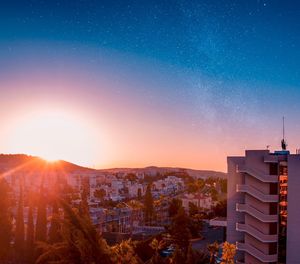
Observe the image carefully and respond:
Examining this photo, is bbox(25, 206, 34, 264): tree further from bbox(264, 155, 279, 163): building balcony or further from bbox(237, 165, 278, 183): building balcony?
bbox(264, 155, 279, 163): building balcony

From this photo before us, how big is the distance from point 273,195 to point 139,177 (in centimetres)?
8486

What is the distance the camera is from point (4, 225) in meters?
20.4

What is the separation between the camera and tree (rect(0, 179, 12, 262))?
20.2 meters

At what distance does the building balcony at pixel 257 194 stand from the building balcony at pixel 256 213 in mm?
642

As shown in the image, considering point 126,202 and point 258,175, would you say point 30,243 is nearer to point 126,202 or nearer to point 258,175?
point 258,175

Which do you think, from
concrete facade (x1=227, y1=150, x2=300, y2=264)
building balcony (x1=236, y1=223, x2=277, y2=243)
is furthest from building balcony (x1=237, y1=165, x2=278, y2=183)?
building balcony (x1=236, y1=223, x2=277, y2=243)

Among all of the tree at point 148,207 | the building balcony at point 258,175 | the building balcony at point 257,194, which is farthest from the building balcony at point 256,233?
the tree at point 148,207

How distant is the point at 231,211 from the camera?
20.9 meters

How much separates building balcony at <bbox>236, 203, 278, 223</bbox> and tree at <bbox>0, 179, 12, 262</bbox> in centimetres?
1134

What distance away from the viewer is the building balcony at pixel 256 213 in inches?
750

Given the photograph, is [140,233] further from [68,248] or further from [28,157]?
[28,157]

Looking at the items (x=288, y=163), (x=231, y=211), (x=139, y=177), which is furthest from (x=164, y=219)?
(x=139, y=177)

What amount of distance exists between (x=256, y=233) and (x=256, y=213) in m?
0.93

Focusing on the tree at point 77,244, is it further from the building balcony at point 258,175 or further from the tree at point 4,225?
the tree at point 4,225
